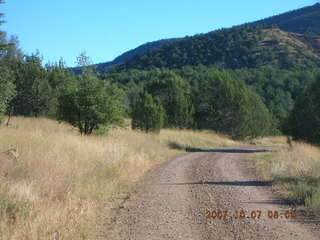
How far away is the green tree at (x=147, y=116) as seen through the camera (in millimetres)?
33531

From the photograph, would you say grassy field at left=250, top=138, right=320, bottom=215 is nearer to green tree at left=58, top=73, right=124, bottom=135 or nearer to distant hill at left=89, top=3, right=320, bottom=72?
green tree at left=58, top=73, right=124, bottom=135

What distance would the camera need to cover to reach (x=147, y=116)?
33.9m

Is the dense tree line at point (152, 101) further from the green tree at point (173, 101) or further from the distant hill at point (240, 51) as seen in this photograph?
the distant hill at point (240, 51)

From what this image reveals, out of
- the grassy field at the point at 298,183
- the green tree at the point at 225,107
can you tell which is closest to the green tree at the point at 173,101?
the green tree at the point at 225,107

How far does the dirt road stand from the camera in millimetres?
6398

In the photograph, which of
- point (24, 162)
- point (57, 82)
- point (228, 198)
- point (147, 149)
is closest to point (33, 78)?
point (57, 82)

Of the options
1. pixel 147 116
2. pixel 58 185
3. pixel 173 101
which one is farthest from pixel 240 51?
pixel 58 185

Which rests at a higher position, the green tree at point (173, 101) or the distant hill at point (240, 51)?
the distant hill at point (240, 51)

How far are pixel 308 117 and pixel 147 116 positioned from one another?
14022 millimetres

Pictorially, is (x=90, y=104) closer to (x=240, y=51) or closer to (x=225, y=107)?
(x=225, y=107)

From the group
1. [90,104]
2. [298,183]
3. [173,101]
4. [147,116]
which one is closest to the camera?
[298,183]

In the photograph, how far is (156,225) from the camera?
6.88m

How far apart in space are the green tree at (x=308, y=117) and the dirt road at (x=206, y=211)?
64.3ft

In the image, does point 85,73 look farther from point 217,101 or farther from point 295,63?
point 295,63
